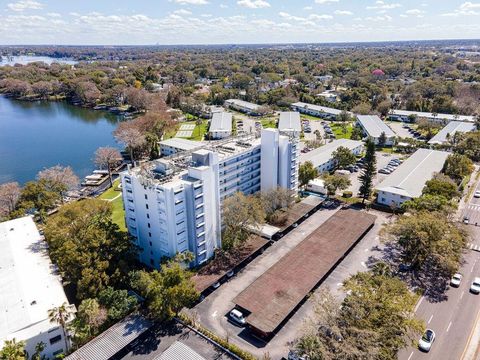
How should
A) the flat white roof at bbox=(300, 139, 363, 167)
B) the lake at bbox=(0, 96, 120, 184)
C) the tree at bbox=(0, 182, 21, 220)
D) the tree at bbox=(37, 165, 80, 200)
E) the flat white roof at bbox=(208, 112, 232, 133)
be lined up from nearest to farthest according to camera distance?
the tree at bbox=(0, 182, 21, 220), the tree at bbox=(37, 165, 80, 200), the flat white roof at bbox=(300, 139, 363, 167), the lake at bbox=(0, 96, 120, 184), the flat white roof at bbox=(208, 112, 232, 133)

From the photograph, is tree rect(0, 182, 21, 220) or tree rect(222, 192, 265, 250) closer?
tree rect(222, 192, 265, 250)

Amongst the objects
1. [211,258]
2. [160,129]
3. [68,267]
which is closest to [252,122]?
[160,129]

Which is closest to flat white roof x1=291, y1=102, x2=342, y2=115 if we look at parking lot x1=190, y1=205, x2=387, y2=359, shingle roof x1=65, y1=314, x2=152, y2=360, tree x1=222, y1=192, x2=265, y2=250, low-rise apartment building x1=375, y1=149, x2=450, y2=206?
low-rise apartment building x1=375, y1=149, x2=450, y2=206

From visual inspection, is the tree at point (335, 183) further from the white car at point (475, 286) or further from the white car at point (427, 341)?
the white car at point (427, 341)

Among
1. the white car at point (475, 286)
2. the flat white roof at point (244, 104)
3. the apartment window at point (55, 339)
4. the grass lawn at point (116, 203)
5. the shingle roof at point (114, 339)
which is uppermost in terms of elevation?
the flat white roof at point (244, 104)

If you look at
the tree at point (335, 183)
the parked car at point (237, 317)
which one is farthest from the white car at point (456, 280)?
the parked car at point (237, 317)

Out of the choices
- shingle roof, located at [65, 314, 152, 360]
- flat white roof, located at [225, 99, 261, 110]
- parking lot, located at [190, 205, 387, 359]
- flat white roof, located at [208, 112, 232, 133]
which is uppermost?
flat white roof, located at [225, 99, 261, 110]

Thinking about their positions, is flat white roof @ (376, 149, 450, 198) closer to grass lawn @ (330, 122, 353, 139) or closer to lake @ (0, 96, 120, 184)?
grass lawn @ (330, 122, 353, 139)
